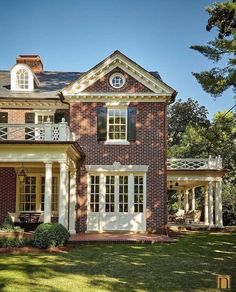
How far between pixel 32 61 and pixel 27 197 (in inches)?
345

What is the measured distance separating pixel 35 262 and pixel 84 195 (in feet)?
28.0

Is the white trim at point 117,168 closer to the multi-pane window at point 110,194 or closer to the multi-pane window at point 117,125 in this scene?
the multi-pane window at point 110,194

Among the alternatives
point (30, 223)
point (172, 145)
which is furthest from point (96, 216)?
point (172, 145)

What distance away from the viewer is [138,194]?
20.5m

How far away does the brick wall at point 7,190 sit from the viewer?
70.0 feet

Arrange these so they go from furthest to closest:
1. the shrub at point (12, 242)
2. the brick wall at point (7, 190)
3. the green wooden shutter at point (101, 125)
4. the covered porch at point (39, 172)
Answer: the brick wall at point (7, 190) < the green wooden shutter at point (101, 125) < the covered porch at point (39, 172) < the shrub at point (12, 242)

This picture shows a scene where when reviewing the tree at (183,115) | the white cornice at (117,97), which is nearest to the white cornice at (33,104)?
the white cornice at (117,97)

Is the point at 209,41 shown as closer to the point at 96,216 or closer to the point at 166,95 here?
the point at 166,95

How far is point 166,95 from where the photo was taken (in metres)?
20.6

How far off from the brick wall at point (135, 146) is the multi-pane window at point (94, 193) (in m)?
0.33

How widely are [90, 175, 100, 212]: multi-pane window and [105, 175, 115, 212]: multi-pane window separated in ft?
1.48

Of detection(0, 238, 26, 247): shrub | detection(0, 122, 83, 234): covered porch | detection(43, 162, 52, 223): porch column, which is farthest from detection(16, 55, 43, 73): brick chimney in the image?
detection(0, 238, 26, 247): shrub

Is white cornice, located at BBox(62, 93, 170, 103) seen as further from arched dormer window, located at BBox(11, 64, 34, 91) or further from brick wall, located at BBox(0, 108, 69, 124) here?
arched dormer window, located at BBox(11, 64, 34, 91)

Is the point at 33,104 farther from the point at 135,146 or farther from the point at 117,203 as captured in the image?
the point at 117,203
